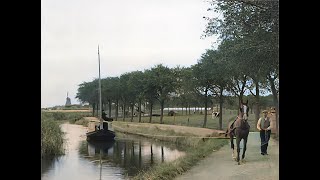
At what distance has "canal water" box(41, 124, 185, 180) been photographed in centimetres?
298

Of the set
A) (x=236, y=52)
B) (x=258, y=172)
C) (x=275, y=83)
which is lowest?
(x=258, y=172)

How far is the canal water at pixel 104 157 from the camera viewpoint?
2.98 m

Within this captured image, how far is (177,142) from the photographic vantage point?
3357mm

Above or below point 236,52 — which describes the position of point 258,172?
below

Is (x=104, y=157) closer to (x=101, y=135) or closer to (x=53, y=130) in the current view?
(x=101, y=135)

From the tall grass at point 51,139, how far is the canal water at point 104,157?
6cm

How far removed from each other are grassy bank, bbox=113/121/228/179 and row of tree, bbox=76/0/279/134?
0.17 metres

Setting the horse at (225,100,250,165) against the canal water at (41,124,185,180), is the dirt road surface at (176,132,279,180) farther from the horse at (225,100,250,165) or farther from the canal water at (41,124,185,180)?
the canal water at (41,124,185,180)

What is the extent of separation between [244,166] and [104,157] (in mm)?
1177

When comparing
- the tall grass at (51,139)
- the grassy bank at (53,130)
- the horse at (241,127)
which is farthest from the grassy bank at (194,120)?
the tall grass at (51,139)

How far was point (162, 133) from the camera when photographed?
136 inches
